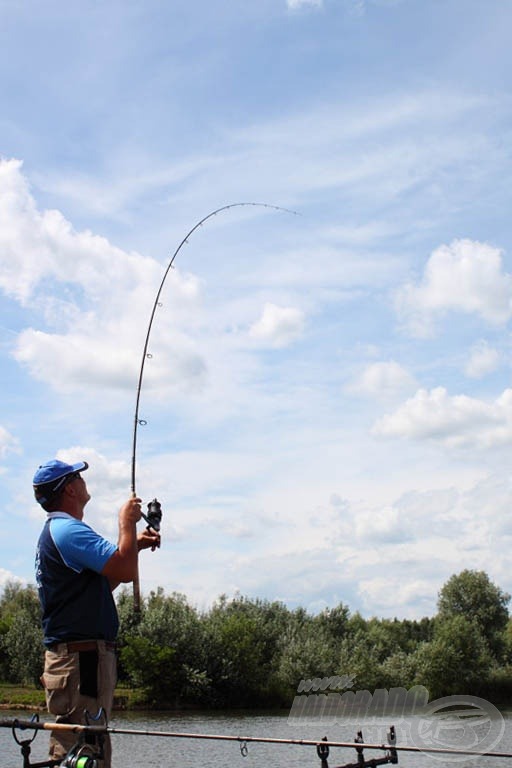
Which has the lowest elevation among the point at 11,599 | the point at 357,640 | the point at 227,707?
the point at 227,707

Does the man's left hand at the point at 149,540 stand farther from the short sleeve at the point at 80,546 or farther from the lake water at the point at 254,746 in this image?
the lake water at the point at 254,746

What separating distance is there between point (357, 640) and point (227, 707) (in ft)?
27.3

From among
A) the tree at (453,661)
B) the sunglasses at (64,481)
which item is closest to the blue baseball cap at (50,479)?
the sunglasses at (64,481)

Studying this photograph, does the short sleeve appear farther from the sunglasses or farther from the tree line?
the tree line

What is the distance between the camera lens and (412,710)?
2353cm

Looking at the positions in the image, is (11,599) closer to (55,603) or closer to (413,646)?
(413,646)

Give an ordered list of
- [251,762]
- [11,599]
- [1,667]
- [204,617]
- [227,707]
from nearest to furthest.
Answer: [251,762]
[227,707]
[204,617]
[1,667]
[11,599]

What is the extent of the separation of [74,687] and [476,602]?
6678 centimetres

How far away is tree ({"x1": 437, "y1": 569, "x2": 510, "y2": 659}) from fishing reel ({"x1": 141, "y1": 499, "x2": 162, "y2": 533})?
63979mm

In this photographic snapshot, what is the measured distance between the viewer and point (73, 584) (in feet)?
14.0

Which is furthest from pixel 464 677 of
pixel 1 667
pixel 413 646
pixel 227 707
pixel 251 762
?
pixel 251 762

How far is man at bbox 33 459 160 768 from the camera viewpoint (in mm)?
4164

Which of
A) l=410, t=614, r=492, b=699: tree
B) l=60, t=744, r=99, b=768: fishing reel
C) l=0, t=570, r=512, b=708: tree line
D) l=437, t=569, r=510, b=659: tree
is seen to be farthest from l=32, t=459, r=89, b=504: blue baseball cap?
l=437, t=569, r=510, b=659: tree

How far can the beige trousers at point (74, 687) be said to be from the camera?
4168mm
